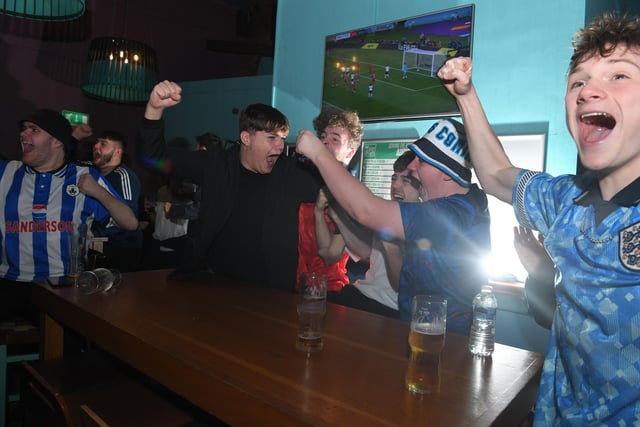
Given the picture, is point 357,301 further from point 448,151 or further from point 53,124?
point 53,124

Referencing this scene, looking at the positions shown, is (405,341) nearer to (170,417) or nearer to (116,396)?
(170,417)

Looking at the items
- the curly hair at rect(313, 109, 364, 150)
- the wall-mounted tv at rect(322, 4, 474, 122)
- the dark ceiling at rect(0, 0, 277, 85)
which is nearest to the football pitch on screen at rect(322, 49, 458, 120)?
the wall-mounted tv at rect(322, 4, 474, 122)

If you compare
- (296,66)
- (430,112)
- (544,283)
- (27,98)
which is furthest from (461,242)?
(27,98)

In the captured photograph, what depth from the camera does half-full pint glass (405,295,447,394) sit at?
967 millimetres

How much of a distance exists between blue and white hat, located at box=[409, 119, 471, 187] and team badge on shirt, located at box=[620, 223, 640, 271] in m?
0.71

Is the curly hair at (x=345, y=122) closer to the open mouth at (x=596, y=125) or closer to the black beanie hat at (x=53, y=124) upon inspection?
the black beanie hat at (x=53, y=124)

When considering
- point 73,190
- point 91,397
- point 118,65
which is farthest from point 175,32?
point 91,397

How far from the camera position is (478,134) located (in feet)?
4.67

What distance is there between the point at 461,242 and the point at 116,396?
134 cm

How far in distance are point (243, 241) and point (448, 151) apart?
121 centimetres

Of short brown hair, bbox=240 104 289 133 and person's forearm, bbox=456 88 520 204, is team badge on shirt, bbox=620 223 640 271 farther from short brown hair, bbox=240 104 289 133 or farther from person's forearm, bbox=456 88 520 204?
short brown hair, bbox=240 104 289 133

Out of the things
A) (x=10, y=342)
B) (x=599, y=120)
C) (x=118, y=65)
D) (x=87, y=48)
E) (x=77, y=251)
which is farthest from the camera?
(x=87, y=48)

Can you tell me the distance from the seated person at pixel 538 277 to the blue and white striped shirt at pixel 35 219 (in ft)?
7.74

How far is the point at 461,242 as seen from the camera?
1487mm
